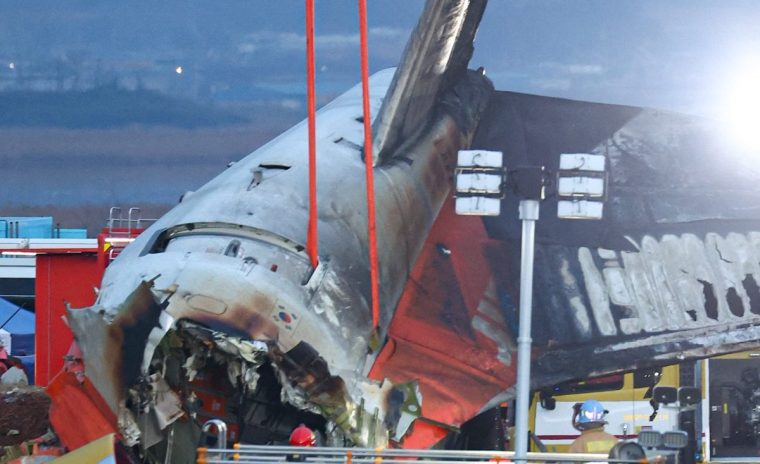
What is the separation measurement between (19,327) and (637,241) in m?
16.5

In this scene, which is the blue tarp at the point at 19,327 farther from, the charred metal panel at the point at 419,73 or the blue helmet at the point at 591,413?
the blue helmet at the point at 591,413

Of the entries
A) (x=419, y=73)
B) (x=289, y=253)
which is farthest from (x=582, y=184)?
(x=419, y=73)

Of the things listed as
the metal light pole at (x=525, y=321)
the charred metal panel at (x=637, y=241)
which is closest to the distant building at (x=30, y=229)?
the charred metal panel at (x=637, y=241)

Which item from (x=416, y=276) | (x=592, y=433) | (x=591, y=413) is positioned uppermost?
(x=416, y=276)

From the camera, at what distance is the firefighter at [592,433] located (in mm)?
12562

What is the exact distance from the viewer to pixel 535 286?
1852cm

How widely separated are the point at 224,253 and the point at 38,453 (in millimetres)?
2884

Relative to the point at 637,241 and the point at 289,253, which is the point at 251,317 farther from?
the point at 637,241

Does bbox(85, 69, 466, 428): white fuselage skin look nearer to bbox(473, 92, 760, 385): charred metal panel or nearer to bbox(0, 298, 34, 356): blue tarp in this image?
bbox(473, 92, 760, 385): charred metal panel

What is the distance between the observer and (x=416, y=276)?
1730 cm

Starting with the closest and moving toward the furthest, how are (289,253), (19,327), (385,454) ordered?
(385,454) < (289,253) < (19,327)

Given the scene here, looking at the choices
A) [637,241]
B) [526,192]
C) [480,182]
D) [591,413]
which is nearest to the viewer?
[591,413]

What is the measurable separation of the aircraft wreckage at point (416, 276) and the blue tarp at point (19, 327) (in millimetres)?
10720

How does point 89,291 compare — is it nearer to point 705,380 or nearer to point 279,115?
point 705,380
